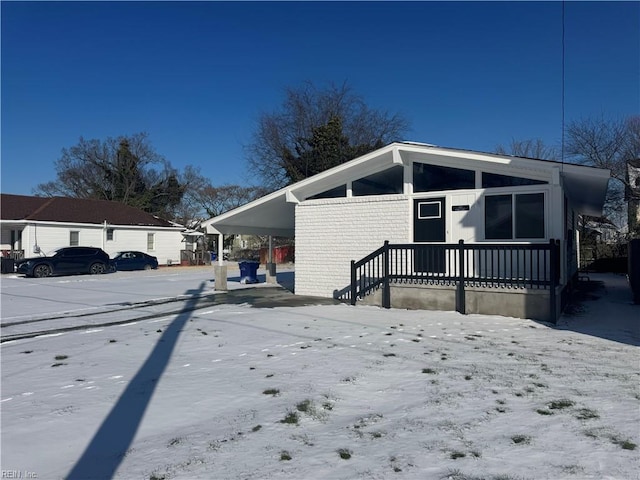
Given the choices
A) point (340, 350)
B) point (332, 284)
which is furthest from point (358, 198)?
point (340, 350)

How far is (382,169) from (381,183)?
0.39 m

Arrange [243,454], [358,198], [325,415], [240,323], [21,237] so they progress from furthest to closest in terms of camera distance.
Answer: [21,237] < [358,198] < [240,323] < [325,415] < [243,454]

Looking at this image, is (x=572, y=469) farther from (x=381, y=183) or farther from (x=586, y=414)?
(x=381, y=183)

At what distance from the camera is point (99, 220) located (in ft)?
98.9

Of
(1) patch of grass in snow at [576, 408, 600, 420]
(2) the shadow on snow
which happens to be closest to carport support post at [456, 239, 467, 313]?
(1) patch of grass in snow at [576, 408, 600, 420]

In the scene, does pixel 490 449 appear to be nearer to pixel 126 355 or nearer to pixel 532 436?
pixel 532 436

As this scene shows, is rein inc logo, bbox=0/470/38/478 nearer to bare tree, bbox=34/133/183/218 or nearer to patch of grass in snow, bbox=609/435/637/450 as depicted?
patch of grass in snow, bbox=609/435/637/450

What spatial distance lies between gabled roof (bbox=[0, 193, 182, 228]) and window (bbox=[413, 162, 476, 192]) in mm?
23188

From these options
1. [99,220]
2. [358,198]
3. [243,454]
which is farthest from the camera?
[99,220]

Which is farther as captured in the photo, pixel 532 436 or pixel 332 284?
pixel 332 284

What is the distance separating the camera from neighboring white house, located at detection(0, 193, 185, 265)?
26.8 metres

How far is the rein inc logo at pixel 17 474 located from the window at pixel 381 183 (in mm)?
10772

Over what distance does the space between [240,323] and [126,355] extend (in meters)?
2.83

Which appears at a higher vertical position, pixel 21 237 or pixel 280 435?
pixel 21 237
